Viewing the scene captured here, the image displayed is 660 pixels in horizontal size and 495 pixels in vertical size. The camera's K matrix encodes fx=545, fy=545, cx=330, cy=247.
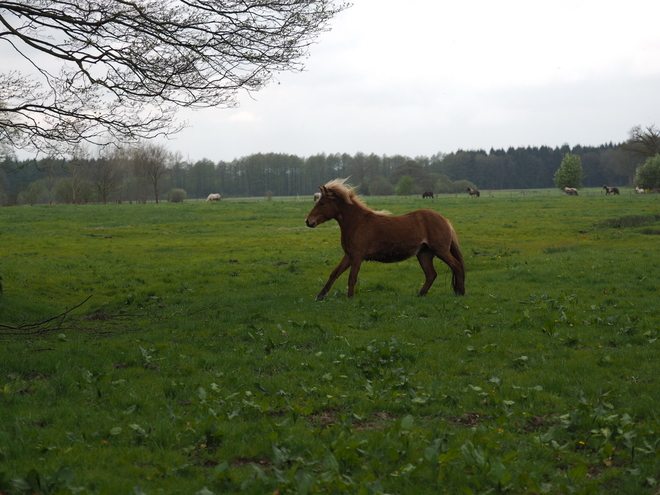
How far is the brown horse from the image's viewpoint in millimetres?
13086

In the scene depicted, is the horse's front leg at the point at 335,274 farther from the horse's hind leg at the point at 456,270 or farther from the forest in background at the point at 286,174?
the forest in background at the point at 286,174

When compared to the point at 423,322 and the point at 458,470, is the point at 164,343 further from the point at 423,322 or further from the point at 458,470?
the point at 458,470

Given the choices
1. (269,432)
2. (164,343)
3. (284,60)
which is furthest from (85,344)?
(284,60)

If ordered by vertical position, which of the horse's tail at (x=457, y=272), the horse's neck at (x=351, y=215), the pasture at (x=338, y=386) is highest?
the horse's neck at (x=351, y=215)

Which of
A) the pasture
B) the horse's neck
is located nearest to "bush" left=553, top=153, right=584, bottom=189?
the pasture

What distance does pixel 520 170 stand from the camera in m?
169

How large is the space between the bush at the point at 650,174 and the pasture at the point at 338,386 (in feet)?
248

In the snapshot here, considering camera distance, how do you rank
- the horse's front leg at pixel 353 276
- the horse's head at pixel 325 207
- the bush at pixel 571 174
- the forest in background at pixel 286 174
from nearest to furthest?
the horse's front leg at pixel 353 276 < the horse's head at pixel 325 207 < the forest in background at pixel 286 174 < the bush at pixel 571 174

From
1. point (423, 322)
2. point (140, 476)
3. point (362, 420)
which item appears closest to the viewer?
point (140, 476)

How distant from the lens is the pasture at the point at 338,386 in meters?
4.70

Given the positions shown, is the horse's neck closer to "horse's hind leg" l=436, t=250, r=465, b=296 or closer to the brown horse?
the brown horse

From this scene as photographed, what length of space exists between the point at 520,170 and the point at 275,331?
172341 mm

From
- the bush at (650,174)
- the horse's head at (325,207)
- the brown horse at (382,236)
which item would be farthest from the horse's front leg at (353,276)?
the bush at (650,174)

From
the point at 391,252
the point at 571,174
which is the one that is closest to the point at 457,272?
the point at 391,252
